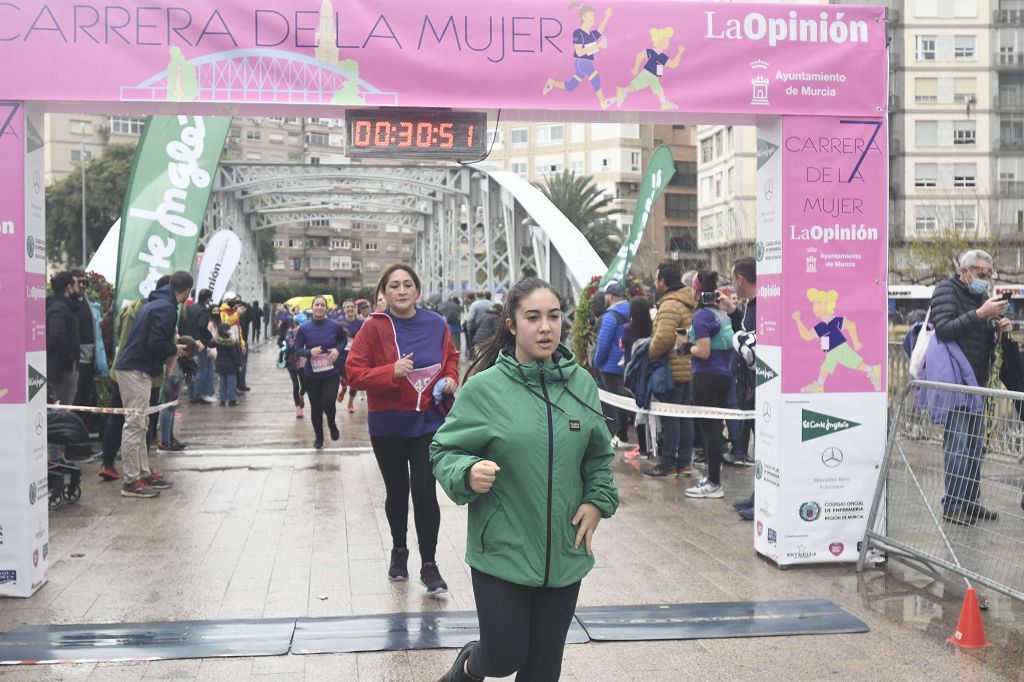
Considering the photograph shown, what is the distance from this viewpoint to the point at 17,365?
6.68 m

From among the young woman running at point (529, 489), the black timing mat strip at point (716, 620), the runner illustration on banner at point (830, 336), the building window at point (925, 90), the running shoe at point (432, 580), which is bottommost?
the black timing mat strip at point (716, 620)

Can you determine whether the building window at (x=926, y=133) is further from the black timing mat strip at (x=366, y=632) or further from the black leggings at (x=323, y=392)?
the black timing mat strip at (x=366, y=632)

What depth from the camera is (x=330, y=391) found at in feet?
43.5

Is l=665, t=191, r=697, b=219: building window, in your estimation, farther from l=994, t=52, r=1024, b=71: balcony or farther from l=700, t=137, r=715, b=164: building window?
l=994, t=52, r=1024, b=71: balcony

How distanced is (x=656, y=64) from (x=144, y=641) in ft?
15.3

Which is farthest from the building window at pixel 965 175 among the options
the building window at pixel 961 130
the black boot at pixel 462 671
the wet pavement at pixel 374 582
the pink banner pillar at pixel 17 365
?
the black boot at pixel 462 671

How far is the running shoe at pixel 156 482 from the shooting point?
1035 cm

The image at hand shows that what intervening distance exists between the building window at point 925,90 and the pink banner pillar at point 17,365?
69466 millimetres

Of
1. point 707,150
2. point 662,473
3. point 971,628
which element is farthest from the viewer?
point 707,150

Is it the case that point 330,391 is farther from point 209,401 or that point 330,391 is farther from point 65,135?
point 65,135

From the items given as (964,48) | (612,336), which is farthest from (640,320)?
(964,48)

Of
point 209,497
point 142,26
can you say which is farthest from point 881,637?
point 209,497

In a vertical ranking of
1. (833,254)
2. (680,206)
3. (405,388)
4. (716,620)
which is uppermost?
(680,206)

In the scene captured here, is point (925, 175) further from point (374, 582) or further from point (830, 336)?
point (374, 582)
